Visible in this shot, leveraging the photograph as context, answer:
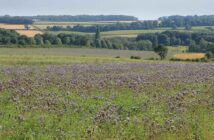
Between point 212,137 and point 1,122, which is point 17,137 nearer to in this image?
point 1,122

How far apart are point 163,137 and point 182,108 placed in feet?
13.1

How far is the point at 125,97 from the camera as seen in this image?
20016 mm

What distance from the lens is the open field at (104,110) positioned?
44.8ft

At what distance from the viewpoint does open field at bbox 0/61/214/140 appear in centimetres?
1366

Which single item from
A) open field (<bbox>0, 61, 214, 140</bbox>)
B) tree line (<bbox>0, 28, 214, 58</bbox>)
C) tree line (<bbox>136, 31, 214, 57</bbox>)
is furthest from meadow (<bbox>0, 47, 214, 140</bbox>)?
tree line (<bbox>136, 31, 214, 57</bbox>)

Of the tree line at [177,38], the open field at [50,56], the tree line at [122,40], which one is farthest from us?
the tree line at [177,38]

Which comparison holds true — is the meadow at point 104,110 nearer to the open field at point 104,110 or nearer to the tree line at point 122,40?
the open field at point 104,110

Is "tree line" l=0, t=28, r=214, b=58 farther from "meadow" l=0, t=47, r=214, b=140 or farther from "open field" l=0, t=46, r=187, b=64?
"meadow" l=0, t=47, r=214, b=140

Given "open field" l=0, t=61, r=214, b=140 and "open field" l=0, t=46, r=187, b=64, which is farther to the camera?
"open field" l=0, t=46, r=187, b=64

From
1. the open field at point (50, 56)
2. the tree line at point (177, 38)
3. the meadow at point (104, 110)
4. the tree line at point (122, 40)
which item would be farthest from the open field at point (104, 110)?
the tree line at point (177, 38)

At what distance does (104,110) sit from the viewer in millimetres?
16406

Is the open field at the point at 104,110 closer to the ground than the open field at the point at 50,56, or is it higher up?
higher up

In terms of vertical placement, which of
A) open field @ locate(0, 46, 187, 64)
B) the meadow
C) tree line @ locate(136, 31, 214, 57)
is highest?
the meadow

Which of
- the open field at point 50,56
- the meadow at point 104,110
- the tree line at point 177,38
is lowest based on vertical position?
the tree line at point 177,38
